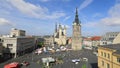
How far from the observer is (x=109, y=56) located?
4503 cm

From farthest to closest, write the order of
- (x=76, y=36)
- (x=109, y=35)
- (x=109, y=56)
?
(x=76, y=36), (x=109, y=35), (x=109, y=56)

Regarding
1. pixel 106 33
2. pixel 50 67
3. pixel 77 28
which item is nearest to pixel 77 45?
pixel 77 28

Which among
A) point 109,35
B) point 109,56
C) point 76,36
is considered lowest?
point 109,56

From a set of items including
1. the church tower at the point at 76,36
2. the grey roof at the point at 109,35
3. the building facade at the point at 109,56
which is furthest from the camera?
the church tower at the point at 76,36

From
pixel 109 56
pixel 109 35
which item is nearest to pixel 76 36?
pixel 109 35

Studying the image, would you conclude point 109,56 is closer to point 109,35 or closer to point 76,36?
point 109,35

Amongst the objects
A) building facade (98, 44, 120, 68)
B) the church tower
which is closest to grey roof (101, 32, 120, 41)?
the church tower

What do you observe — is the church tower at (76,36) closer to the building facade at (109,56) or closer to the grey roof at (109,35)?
the grey roof at (109,35)

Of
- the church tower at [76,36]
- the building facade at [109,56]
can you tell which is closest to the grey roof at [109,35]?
the church tower at [76,36]

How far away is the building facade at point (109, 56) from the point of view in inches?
1602

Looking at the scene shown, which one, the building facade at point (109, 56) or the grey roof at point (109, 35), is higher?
the grey roof at point (109, 35)

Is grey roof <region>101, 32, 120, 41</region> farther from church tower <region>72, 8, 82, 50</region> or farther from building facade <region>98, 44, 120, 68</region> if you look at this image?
building facade <region>98, 44, 120, 68</region>

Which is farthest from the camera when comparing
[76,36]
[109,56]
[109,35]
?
[76,36]

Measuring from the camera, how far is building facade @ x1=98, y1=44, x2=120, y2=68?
4068cm
